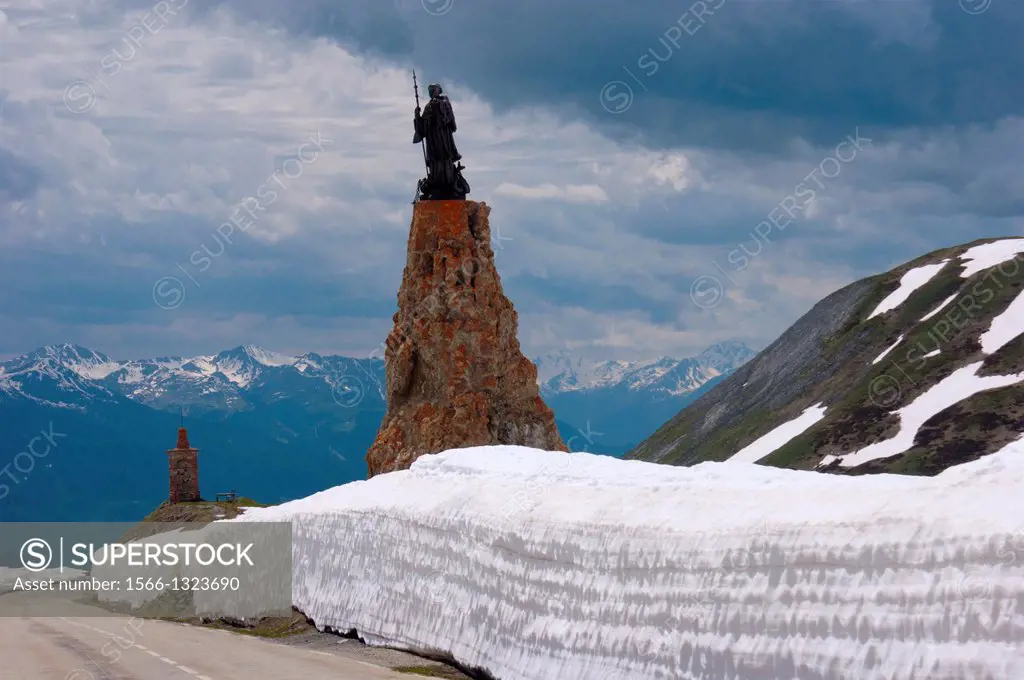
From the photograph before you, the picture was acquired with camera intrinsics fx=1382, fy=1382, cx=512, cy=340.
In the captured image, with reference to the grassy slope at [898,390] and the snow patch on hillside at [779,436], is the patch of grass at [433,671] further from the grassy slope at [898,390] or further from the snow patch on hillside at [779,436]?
the snow patch on hillside at [779,436]

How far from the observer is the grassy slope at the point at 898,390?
94.3 metres

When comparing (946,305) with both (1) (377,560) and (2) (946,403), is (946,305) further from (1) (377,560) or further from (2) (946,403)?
(1) (377,560)

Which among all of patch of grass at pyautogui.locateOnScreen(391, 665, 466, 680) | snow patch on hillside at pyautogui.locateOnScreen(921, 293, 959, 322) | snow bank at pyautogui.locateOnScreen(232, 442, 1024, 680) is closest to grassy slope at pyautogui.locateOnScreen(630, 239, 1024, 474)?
snow patch on hillside at pyautogui.locateOnScreen(921, 293, 959, 322)

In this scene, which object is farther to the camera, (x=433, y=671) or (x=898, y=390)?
(x=898, y=390)

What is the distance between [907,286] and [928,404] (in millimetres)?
34726

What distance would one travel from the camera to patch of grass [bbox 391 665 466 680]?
22359 mm

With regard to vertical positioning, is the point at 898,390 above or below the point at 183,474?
above

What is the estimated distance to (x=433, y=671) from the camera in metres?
22.9

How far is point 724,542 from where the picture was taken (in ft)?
58.0

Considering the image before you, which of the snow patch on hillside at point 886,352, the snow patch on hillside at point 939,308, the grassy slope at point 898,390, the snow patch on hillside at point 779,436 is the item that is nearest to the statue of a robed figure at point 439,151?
the grassy slope at point 898,390

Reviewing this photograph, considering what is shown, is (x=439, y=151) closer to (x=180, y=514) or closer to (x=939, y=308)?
(x=180, y=514)

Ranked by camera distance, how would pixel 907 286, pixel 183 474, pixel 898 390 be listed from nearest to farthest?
pixel 183 474, pixel 898 390, pixel 907 286

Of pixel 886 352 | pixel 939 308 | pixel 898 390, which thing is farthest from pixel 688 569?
pixel 939 308

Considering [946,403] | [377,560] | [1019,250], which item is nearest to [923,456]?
[946,403]
